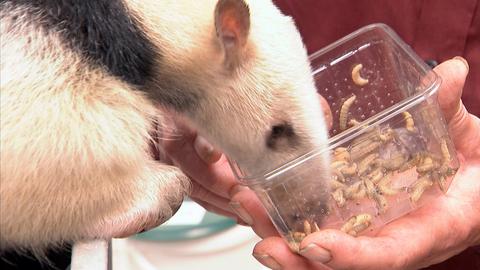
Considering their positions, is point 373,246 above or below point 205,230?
above

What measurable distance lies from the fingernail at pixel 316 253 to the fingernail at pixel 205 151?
0.28m

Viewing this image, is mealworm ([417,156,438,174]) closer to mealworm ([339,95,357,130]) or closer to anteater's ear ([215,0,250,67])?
mealworm ([339,95,357,130])

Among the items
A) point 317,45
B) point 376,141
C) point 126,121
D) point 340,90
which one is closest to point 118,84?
point 126,121

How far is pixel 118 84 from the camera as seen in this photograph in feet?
2.72

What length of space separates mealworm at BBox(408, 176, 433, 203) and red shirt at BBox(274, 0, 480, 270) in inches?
12.9

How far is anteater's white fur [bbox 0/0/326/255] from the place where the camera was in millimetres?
754

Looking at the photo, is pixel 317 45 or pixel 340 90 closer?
pixel 340 90

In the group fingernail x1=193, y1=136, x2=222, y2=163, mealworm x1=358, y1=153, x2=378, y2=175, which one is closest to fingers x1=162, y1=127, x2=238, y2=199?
fingernail x1=193, y1=136, x2=222, y2=163

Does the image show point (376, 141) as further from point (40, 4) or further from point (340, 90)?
point (40, 4)

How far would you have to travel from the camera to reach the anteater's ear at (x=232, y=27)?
0.80m

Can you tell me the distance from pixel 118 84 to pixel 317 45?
26.3 inches

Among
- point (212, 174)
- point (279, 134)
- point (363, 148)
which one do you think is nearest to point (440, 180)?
point (363, 148)

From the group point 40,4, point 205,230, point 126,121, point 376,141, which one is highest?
point 40,4

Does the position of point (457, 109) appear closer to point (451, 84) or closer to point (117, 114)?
point (451, 84)
